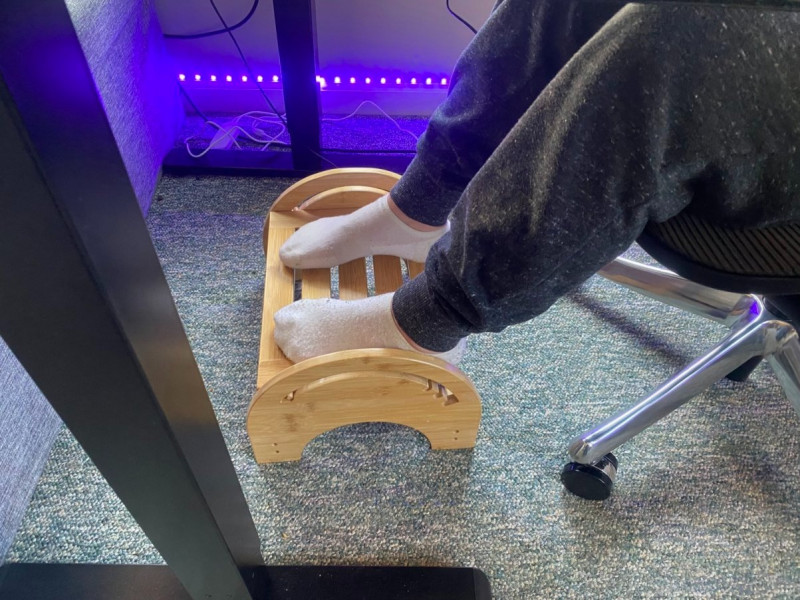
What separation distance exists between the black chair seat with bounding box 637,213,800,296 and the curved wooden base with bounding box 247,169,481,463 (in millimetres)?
295

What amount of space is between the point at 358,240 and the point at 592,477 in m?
0.44

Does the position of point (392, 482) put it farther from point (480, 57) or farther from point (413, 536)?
point (480, 57)

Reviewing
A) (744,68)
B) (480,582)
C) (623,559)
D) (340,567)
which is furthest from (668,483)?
(744,68)

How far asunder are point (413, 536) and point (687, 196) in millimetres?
514

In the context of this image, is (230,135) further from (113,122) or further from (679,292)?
(679,292)

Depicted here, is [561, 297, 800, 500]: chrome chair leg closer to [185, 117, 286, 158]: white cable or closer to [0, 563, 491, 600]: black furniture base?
[0, 563, 491, 600]: black furniture base

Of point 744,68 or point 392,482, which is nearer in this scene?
point 744,68

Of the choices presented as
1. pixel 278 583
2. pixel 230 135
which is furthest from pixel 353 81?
pixel 278 583

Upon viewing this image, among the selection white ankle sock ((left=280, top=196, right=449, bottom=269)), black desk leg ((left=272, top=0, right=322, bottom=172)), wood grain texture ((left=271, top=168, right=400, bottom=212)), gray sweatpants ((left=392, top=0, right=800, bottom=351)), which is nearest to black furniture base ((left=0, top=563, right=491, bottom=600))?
gray sweatpants ((left=392, top=0, right=800, bottom=351))

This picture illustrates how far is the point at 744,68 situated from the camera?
0.39m

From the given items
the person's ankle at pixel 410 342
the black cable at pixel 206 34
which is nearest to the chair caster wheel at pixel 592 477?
the person's ankle at pixel 410 342

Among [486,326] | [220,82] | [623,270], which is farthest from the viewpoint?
[220,82]

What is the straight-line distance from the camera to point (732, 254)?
446 mm

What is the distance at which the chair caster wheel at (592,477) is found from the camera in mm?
746
